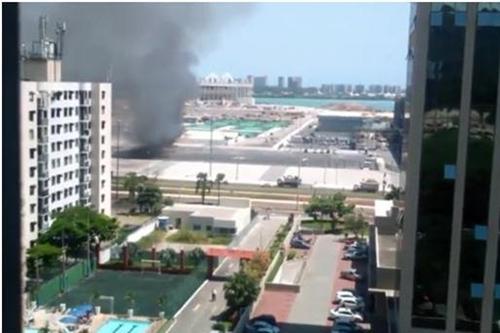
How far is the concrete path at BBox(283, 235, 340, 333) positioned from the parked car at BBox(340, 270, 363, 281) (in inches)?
2.3

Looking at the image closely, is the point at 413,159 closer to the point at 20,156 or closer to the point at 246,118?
the point at 20,156

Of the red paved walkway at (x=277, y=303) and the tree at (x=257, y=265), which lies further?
the tree at (x=257, y=265)

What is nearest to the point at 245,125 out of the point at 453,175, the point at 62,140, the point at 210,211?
the point at 210,211

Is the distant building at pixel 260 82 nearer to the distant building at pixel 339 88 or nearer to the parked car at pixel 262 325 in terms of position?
the distant building at pixel 339 88

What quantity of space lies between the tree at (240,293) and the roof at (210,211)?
2038 millimetres

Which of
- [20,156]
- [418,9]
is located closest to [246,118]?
[418,9]

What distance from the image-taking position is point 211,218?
17.4 feet

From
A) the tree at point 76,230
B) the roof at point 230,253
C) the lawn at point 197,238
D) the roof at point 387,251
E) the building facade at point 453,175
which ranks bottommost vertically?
the lawn at point 197,238

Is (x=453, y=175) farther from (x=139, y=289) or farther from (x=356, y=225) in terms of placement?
(x=356, y=225)

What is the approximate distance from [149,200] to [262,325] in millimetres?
3180

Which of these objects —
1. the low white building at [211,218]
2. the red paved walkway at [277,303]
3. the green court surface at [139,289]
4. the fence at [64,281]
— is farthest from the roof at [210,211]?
the red paved walkway at [277,303]

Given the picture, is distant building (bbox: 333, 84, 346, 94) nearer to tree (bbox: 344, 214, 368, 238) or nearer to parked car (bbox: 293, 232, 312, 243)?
tree (bbox: 344, 214, 368, 238)

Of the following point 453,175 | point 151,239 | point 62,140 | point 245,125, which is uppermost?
point 453,175

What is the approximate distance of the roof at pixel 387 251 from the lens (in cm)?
240
